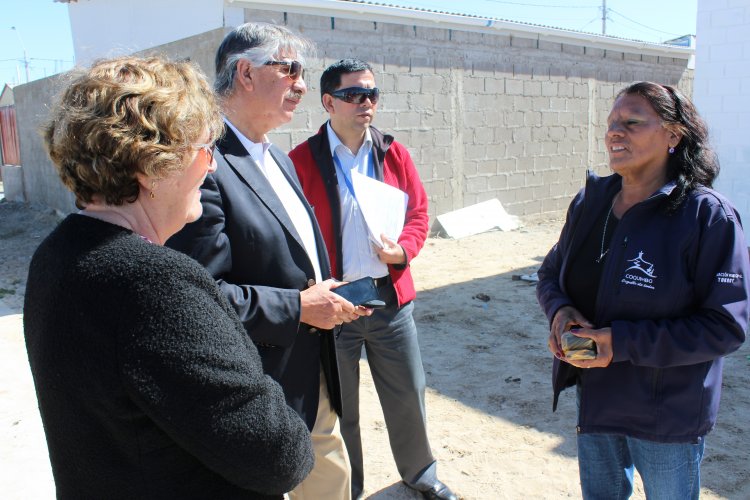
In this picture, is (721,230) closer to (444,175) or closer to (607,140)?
(607,140)

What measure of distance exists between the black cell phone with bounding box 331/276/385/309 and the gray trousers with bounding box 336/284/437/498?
0.76 metres

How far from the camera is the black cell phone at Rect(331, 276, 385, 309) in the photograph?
2.04 m

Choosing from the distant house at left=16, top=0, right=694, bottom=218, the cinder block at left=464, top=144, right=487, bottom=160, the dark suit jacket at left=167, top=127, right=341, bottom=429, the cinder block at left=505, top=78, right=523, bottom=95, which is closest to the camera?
the dark suit jacket at left=167, top=127, right=341, bottom=429

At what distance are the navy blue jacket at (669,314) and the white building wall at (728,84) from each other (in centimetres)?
619

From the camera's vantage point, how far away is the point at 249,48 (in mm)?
2082

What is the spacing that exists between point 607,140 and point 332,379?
1235 millimetres

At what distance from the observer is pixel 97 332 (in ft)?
3.43

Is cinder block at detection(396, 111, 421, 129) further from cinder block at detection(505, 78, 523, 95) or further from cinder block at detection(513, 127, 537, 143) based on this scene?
cinder block at detection(513, 127, 537, 143)

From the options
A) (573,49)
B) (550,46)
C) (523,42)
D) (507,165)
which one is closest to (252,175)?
(507,165)

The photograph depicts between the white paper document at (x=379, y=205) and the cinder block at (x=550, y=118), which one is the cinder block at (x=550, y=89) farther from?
the white paper document at (x=379, y=205)

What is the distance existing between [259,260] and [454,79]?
343 inches

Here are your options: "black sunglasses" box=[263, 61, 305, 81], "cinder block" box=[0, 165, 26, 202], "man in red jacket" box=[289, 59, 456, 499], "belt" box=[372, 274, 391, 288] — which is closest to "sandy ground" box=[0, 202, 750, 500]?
"man in red jacket" box=[289, 59, 456, 499]

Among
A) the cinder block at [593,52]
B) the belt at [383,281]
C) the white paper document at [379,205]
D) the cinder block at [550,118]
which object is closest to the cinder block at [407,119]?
the cinder block at [550,118]

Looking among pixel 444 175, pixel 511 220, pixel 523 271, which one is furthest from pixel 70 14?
pixel 523 271
